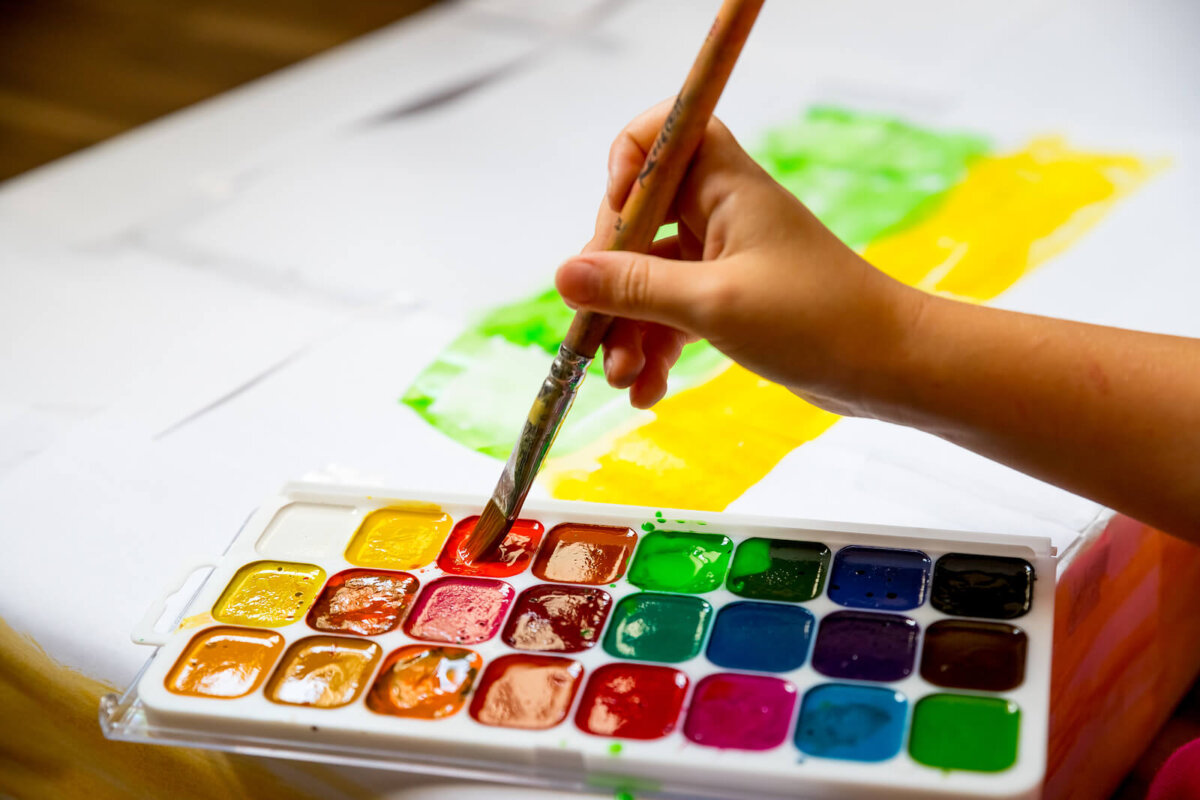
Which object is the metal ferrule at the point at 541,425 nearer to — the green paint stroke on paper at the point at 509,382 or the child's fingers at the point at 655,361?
the child's fingers at the point at 655,361

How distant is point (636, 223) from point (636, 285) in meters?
0.07

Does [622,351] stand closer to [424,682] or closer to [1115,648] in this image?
[424,682]

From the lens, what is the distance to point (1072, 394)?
2.88ft

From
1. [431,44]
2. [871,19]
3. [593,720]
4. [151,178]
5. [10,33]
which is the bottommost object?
A: [593,720]

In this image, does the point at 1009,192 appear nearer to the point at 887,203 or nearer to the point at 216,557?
the point at 887,203

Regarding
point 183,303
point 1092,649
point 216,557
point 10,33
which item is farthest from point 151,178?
point 10,33

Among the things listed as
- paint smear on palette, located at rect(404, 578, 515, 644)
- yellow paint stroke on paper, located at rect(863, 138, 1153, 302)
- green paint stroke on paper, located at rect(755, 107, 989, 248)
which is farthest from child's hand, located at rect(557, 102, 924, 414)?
green paint stroke on paper, located at rect(755, 107, 989, 248)

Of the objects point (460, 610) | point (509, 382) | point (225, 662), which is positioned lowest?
→ point (225, 662)

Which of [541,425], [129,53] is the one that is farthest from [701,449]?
[129,53]

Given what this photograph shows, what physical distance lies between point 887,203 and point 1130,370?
2.62 feet

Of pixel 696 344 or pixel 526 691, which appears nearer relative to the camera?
pixel 526 691

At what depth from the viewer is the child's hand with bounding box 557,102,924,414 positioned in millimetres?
857

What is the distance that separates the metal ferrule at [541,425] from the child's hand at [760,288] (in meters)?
0.08

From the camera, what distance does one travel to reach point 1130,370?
881 millimetres
